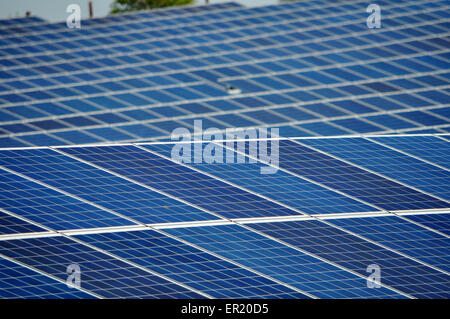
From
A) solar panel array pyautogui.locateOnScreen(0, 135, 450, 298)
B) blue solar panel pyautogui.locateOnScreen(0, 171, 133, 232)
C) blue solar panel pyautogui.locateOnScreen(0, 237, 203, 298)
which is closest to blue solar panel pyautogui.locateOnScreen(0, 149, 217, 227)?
solar panel array pyautogui.locateOnScreen(0, 135, 450, 298)

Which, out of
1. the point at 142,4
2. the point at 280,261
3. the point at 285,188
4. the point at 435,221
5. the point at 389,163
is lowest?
the point at 280,261

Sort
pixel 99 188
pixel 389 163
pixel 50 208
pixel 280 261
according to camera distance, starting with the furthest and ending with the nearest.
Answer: pixel 389 163 → pixel 99 188 → pixel 50 208 → pixel 280 261

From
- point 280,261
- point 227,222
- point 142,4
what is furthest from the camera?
point 142,4

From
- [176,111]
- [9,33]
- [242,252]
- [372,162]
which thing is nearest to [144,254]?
[242,252]

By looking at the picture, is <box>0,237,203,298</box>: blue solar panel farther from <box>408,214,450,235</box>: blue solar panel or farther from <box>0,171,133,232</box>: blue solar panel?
<box>408,214,450,235</box>: blue solar panel

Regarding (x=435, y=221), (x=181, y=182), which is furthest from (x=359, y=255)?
(x=181, y=182)

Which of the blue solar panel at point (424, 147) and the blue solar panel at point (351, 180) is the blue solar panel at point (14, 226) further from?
the blue solar panel at point (424, 147)

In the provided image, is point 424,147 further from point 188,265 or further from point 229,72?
point 229,72
